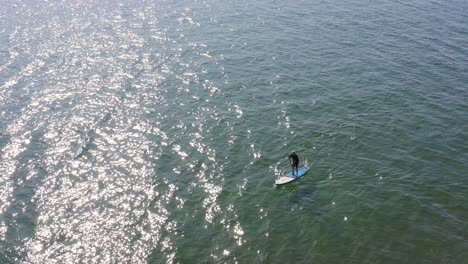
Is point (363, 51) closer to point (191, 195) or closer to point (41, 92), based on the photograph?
point (191, 195)

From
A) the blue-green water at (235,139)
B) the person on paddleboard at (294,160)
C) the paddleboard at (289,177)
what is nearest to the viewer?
the blue-green water at (235,139)

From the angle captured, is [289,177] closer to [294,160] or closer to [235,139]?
[294,160]

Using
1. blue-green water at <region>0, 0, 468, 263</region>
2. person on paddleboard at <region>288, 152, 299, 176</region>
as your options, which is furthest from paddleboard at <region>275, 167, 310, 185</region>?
blue-green water at <region>0, 0, 468, 263</region>

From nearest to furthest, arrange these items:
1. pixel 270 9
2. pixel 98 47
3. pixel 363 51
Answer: pixel 363 51 < pixel 98 47 < pixel 270 9

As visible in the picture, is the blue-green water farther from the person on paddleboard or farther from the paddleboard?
the person on paddleboard

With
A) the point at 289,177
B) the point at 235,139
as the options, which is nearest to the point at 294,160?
the point at 289,177

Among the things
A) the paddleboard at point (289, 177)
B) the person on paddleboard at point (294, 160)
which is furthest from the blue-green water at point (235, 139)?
the person on paddleboard at point (294, 160)

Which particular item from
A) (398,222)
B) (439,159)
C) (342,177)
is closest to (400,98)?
(439,159)

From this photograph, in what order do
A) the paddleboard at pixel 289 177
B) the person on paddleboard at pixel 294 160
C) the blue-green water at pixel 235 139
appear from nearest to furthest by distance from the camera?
the blue-green water at pixel 235 139
the paddleboard at pixel 289 177
the person on paddleboard at pixel 294 160

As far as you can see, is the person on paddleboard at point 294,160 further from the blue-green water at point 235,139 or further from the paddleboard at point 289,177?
the blue-green water at point 235,139
